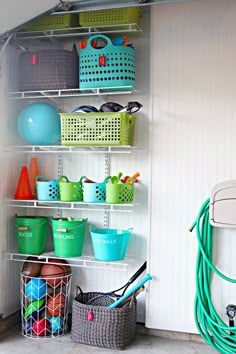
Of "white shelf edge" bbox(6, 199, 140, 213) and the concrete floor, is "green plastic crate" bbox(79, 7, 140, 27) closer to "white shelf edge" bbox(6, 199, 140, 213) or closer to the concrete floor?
"white shelf edge" bbox(6, 199, 140, 213)

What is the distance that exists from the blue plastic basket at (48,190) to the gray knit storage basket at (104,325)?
2.78ft

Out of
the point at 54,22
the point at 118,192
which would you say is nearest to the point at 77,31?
the point at 54,22

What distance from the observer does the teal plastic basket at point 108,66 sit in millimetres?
3180

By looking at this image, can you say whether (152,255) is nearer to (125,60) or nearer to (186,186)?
(186,186)

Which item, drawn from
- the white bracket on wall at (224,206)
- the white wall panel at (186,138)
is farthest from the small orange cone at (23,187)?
the white bracket on wall at (224,206)

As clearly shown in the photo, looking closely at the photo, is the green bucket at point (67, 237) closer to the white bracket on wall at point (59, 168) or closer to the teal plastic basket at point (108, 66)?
the white bracket on wall at point (59, 168)

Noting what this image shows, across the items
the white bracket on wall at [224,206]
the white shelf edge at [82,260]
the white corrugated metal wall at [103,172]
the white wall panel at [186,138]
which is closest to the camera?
the white bracket on wall at [224,206]

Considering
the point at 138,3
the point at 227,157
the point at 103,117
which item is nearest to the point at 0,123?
the point at 103,117

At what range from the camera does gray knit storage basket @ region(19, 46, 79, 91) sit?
333cm

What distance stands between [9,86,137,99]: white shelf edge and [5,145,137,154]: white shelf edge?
407 millimetres

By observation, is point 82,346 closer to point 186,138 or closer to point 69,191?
point 69,191

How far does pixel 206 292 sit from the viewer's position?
10.0 ft

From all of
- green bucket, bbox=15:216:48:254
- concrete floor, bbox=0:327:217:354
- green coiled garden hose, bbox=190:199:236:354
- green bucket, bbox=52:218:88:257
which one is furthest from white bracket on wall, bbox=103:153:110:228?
concrete floor, bbox=0:327:217:354

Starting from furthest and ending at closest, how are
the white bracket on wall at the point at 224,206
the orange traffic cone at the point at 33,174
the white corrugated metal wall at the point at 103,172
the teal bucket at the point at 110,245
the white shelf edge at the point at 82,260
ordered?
the orange traffic cone at the point at 33,174 < the white corrugated metal wall at the point at 103,172 < the white shelf edge at the point at 82,260 < the teal bucket at the point at 110,245 < the white bracket on wall at the point at 224,206
